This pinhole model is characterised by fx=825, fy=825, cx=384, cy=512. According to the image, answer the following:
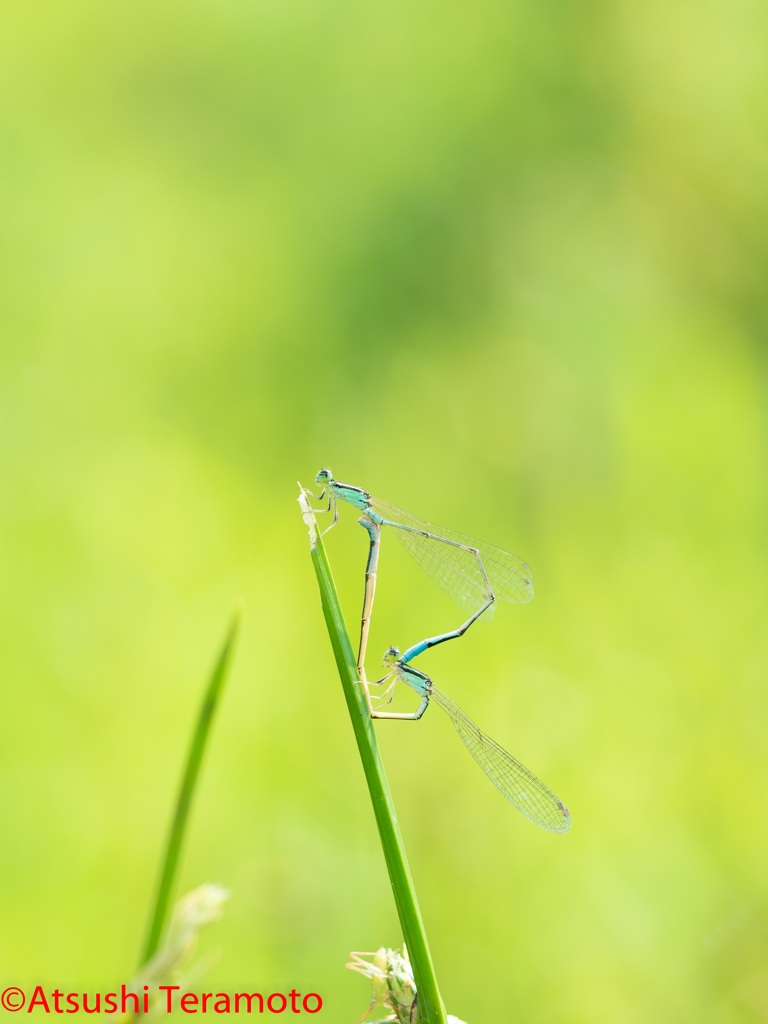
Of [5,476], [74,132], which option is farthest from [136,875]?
[74,132]

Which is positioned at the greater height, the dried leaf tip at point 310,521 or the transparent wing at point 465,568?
the transparent wing at point 465,568

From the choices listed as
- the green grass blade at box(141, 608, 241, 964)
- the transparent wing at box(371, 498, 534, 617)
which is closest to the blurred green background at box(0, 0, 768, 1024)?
the transparent wing at box(371, 498, 534, 617)

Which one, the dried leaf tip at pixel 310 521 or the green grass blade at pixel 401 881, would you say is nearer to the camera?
the green grass blade at pixel 401 881

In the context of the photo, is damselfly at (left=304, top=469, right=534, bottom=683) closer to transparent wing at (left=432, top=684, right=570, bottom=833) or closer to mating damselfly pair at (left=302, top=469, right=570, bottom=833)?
mating damselfly pair at (left=302, top=469, right=570, bottom=833)

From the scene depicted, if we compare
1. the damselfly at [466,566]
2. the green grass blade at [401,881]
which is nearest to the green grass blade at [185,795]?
the green grass blade at [401,881]

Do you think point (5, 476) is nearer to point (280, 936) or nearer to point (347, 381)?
point (347, 381)

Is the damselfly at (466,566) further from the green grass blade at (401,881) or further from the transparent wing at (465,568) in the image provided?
the green grass blade at (401,881)
